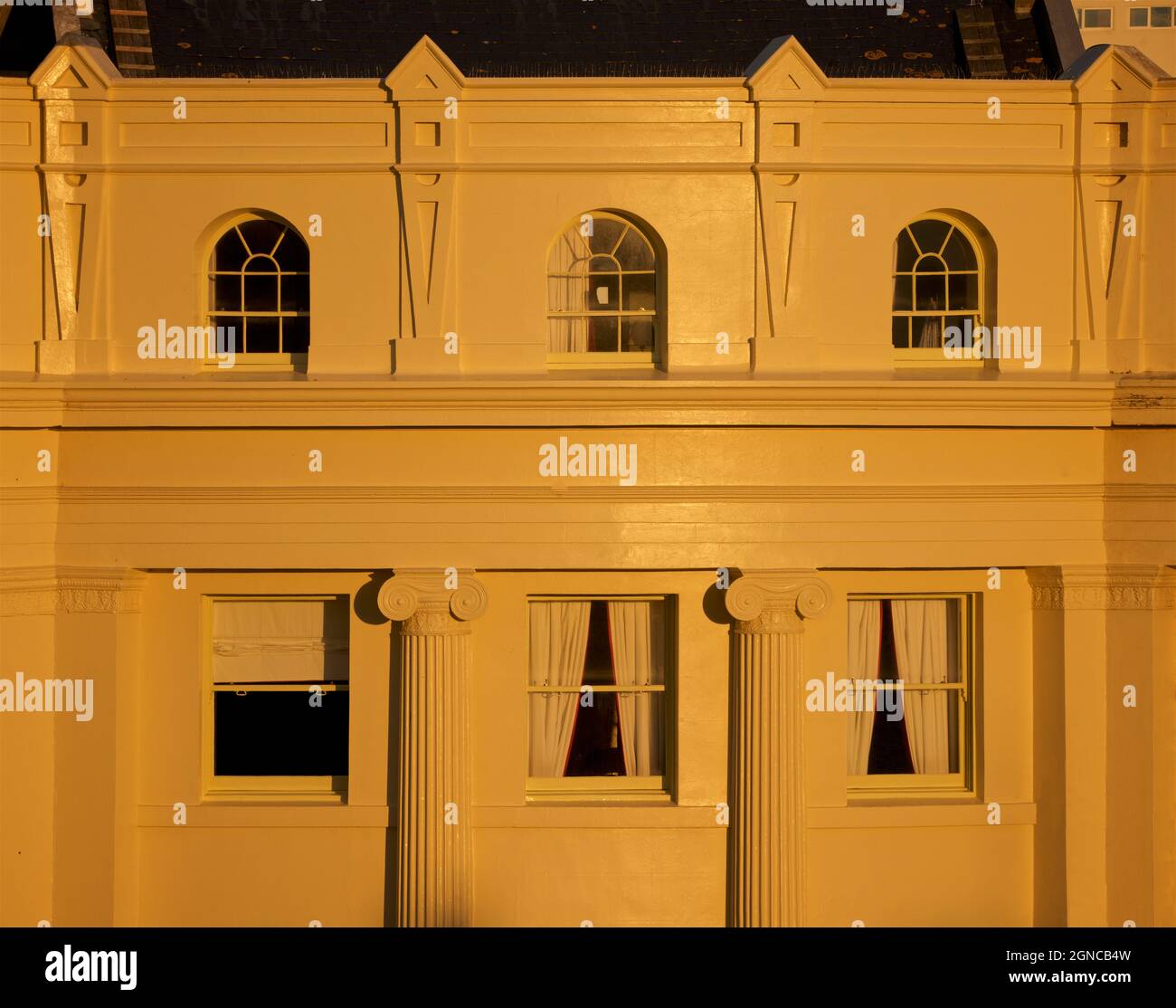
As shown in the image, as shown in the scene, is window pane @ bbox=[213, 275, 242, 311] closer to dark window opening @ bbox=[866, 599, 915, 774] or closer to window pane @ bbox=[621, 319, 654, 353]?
window pane @ bbox=[621, 319, 654, 353]

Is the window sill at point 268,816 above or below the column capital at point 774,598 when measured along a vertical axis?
below

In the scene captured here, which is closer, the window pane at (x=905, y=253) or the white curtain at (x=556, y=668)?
the window pane at (x=905, y=253)

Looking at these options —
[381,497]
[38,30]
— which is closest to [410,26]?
[38,30]

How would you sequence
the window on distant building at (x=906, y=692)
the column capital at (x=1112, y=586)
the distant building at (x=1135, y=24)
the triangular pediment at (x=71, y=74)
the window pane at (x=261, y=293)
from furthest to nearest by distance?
the distant building at (x=1135, y=24), the window on distant building at (x=906, y=692), the window pane at (x=261, y=293), the column capital at (x=1112, y=586), the triangular pediment at (x=71, y=74)

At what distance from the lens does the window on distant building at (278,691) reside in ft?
49.1

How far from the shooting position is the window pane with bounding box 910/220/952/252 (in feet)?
48.8

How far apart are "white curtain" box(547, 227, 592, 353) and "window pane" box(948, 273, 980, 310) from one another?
A: 362 centimetres

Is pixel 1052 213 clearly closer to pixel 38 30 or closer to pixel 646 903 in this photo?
pixel 646 903

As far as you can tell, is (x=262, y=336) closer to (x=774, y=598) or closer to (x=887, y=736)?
(x=774, y=598)

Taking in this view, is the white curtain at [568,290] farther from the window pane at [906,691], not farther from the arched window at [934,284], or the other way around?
the window pane at [906,691]

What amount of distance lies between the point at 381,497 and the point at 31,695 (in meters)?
3.81

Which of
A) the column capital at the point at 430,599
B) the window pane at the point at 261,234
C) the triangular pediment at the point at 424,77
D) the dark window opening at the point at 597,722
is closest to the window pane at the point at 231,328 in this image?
the window pane at the point at 261,234

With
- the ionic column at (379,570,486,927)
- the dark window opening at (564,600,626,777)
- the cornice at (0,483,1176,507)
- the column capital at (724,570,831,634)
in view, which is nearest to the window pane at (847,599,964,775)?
the column capital at (724,570,831,634)

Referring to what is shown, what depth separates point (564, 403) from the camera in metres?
14.1
